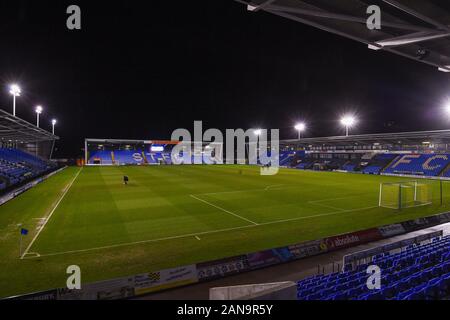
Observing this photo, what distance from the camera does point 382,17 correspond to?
6.14m

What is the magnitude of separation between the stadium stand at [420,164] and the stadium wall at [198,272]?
134 feet

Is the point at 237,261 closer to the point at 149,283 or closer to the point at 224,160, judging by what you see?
the point at 149,283

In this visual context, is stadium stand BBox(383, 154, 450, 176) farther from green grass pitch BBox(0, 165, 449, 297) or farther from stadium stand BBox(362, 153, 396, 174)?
green grass pitch BBox(0, 165, 449, 297)

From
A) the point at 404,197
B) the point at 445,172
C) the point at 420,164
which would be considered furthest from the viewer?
the point at 420,164

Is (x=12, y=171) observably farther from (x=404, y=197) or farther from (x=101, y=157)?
(x=101, y=157)

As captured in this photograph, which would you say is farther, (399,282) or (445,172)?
(445,172)

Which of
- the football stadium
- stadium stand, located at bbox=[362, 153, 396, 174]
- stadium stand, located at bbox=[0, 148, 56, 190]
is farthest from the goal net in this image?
stadium stand, located at bbox=[0, 148, 56, 190]

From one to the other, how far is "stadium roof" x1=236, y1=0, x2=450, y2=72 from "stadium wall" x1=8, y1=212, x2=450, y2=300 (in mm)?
8113

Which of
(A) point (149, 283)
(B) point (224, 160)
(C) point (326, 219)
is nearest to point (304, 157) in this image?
(B) point (224, 160)

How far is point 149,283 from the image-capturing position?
8.88 m

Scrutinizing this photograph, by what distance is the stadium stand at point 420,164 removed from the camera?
45341mm

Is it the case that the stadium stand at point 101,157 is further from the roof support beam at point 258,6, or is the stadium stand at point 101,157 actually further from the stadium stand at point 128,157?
the roof support beam at point 258,6

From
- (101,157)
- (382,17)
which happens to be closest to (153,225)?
(382,17)

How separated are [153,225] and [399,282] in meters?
13.2
